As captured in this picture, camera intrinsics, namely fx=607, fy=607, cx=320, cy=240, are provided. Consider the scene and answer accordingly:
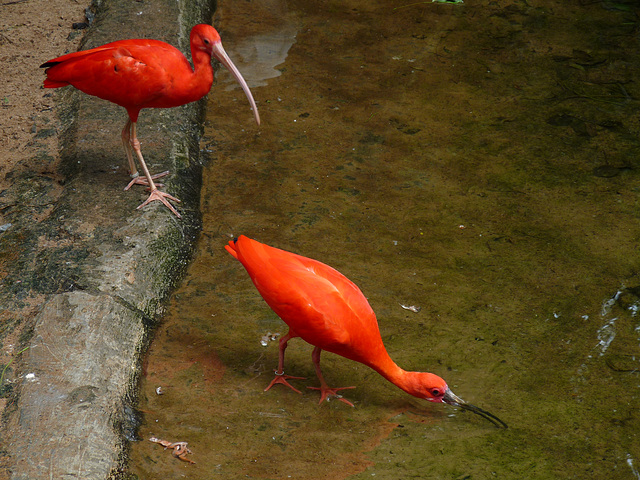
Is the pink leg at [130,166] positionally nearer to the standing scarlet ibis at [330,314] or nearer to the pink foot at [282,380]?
the standing scarlet ibis at [330,314]

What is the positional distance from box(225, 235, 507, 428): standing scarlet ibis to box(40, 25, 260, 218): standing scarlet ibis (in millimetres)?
1265

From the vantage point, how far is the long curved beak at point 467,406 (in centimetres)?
295

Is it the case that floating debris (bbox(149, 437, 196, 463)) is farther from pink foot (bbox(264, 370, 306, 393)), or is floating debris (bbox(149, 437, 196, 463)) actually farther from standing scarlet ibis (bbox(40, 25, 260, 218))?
standing scarlet ibis (bbox(40, 25, 260, 218))

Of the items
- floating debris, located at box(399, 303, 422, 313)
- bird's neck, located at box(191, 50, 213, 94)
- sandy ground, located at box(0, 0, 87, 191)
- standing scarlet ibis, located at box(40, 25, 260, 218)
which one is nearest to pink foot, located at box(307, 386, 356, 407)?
floating debris, located at box(399, 303, 422, 313)

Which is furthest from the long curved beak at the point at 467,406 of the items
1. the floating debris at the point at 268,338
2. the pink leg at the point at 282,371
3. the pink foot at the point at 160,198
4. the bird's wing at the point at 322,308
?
the pink foot at the point at 160,198

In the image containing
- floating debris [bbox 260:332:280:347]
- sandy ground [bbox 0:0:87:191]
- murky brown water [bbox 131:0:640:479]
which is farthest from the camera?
sandy ground [bbox 0:0:87:191]

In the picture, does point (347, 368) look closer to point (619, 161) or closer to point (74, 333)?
point (74, 333)

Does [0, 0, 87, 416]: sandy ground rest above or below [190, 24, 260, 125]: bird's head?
below

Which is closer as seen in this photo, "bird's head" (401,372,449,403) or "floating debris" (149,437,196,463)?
"floating debris" (149,437,196,463)

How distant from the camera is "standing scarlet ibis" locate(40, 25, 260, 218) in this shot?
3623mm

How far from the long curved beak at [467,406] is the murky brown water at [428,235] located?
0.18 feet

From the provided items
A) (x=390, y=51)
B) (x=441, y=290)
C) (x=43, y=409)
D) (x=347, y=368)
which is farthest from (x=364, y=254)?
(x=390, y=51)

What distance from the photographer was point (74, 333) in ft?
9.91

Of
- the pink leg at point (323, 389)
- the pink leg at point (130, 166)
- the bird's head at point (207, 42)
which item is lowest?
the pink leg at point (323, 389)
